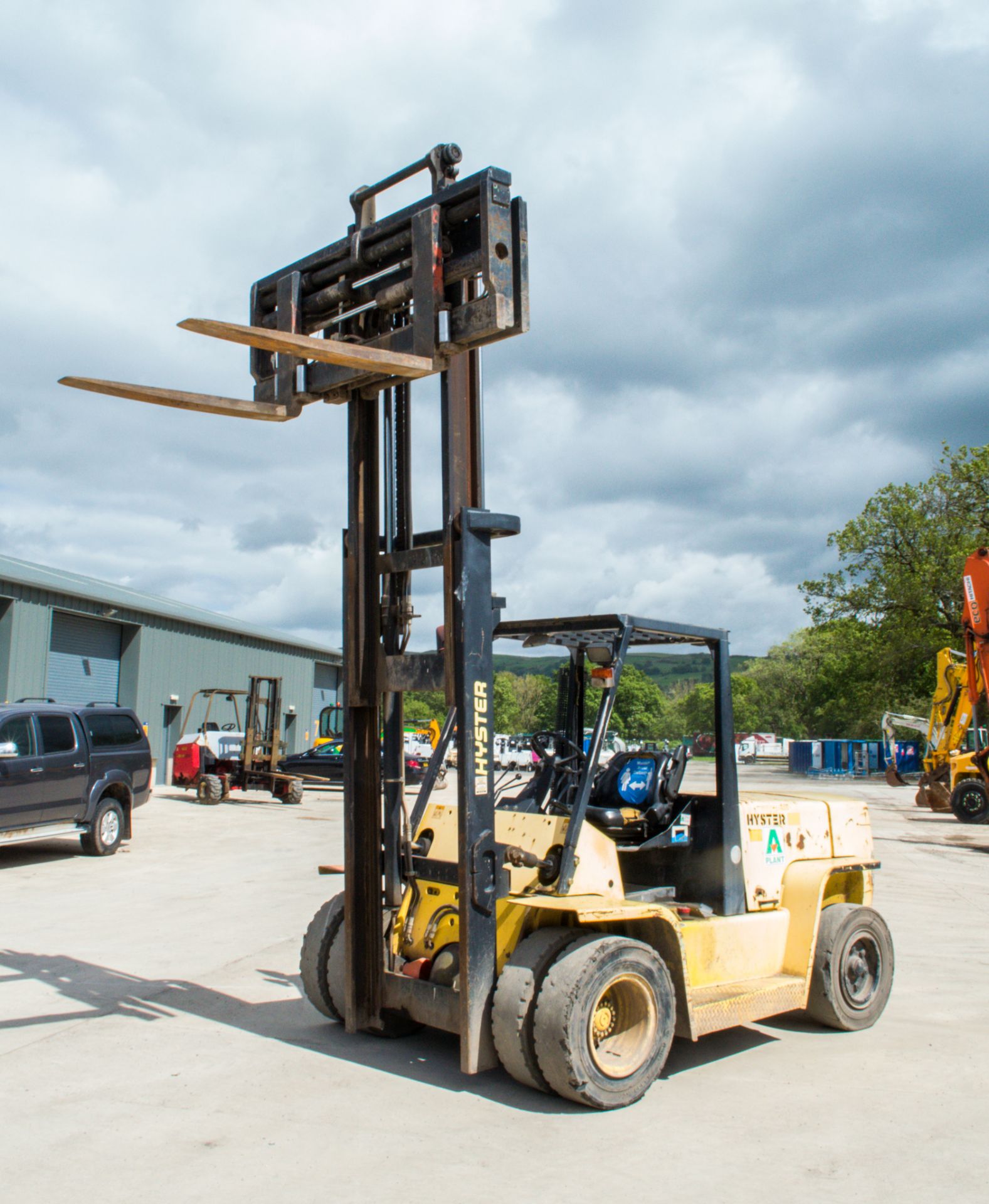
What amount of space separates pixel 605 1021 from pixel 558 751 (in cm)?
148

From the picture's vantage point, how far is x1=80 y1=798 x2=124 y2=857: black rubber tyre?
47.8 ft

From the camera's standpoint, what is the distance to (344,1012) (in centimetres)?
606

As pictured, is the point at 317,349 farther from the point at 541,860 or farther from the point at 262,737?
the point at 262,737

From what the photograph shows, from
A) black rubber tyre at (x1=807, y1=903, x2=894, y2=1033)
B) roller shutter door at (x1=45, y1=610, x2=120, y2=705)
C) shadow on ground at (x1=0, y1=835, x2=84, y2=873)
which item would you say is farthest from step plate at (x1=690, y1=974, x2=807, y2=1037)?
roller shutter door at (x1=45, y1=610, x2=120, y2=705)

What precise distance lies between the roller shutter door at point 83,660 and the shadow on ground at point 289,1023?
1955cm

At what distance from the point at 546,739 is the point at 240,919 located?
17.9 ft

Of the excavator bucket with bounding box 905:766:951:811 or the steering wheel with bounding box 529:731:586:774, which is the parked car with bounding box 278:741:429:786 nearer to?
the excavator bucket with bounding box 905:766:951:811

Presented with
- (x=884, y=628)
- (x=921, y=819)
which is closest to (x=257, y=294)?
(x=921, y=819)

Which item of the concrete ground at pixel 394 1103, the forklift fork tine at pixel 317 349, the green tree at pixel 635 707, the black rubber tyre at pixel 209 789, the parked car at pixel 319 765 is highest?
the forklift fork tine at pixel 317 349

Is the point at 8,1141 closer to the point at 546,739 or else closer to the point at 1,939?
the point at 546,739

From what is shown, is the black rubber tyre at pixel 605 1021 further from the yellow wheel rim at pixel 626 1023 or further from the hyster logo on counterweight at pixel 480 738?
the hyster logo on counterweight at pixel 480 738

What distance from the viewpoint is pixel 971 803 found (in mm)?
21625

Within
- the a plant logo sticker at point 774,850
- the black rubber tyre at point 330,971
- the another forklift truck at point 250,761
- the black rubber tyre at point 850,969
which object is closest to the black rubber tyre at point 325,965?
the black rubber tyre at point 330,971

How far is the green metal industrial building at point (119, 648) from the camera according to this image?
2478 cm
